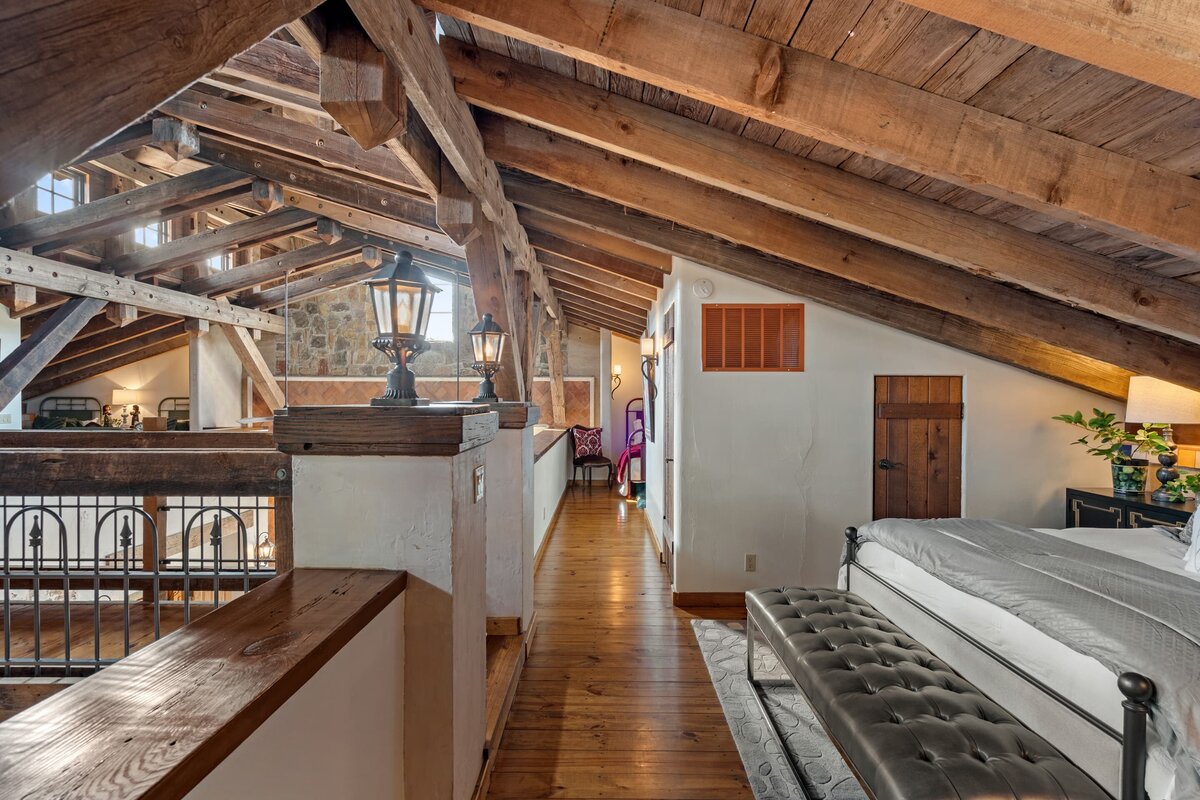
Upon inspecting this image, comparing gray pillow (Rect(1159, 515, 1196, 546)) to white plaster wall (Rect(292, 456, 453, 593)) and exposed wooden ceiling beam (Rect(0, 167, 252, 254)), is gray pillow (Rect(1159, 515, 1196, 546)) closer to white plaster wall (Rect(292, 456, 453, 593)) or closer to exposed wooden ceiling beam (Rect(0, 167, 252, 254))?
white plaster wall (Rect(292, 456, 453, 593))

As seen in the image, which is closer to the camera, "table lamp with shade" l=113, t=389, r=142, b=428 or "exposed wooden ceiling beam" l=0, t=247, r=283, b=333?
"exposed wooden ceiling beam" l=0, t=247, r=283, b=333

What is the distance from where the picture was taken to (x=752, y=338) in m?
3.89

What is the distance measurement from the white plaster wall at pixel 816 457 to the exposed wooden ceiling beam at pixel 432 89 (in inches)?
62.3

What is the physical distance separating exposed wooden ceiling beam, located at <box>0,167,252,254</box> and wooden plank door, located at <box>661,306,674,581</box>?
4127 millimetres

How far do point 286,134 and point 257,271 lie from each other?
4009 mm

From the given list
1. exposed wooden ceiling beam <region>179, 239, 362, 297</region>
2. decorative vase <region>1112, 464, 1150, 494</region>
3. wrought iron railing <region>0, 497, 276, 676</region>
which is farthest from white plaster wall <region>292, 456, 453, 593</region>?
exposed wooden ceiling beam <region>179, 239, 362, 297</region>

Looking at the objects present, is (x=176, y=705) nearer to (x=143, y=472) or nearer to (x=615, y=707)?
(x=143, y=472)

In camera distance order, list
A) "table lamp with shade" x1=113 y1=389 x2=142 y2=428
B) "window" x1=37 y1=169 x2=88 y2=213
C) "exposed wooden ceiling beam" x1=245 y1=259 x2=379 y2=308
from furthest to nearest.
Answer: "table lamp with shade" x1=113 y1=389 x2=142 y2=428
"exposed wooden ceiling beam" x1=245 y1=259 x2=379 y2=308
"window" x1=37 y1=169 x2=88 y2=213

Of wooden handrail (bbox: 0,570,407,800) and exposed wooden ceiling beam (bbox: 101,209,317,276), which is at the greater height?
exposed wooden ceiling beam (bbox: 101,209,317,276)

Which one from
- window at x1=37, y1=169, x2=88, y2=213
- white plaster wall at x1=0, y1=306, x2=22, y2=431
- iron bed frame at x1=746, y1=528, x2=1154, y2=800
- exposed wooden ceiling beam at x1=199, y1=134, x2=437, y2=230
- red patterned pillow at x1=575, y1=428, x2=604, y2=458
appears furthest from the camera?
red patterned pillow at x1=575, y1=428, x2=604, y2=458

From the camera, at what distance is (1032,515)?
3.88 meters

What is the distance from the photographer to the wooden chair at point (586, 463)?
876 centimetres

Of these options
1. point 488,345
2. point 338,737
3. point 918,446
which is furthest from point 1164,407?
point 338,737

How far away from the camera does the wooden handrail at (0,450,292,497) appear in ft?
5.03
